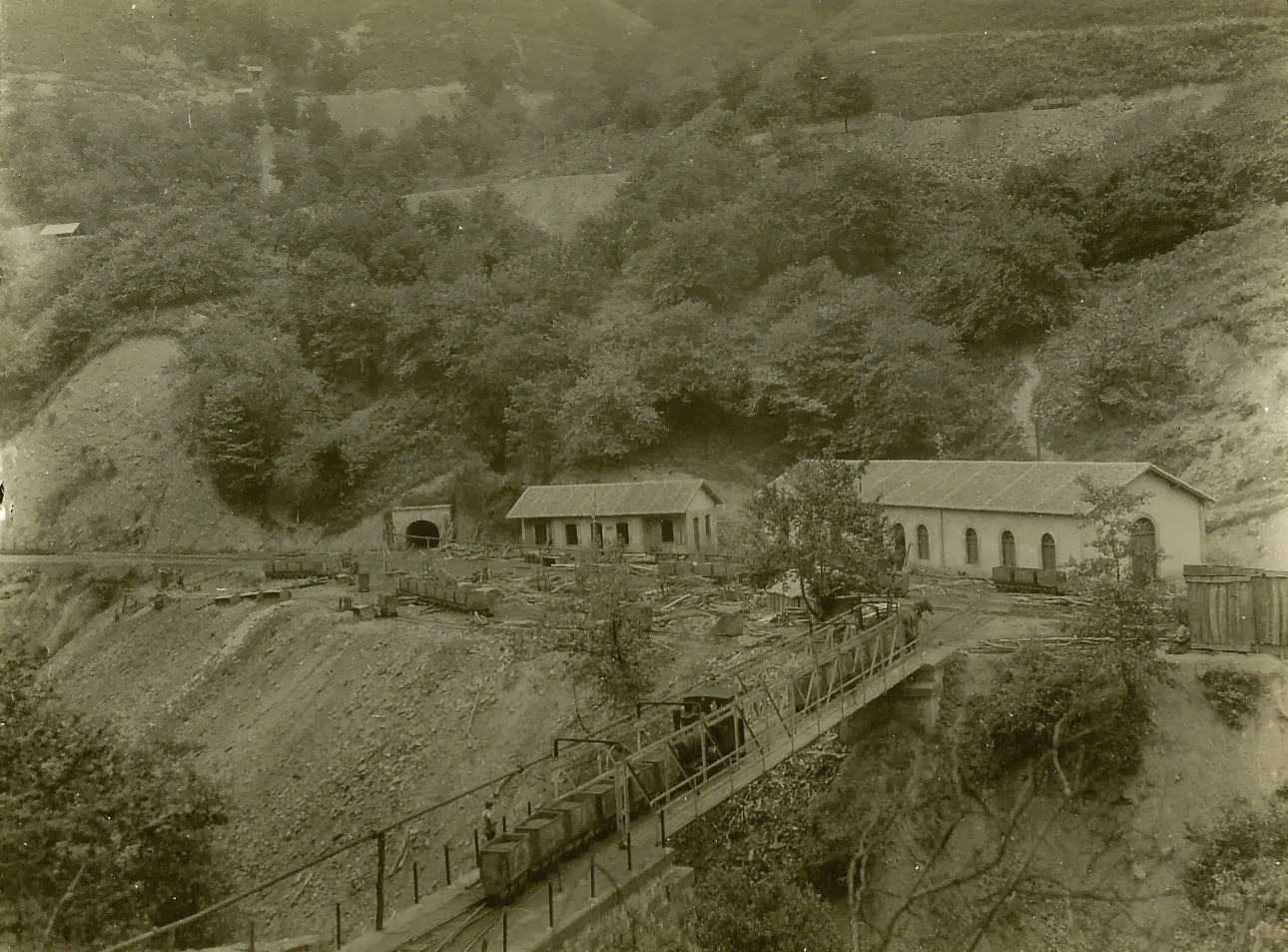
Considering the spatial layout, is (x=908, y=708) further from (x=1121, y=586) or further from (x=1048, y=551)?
(x=1048, y=551)

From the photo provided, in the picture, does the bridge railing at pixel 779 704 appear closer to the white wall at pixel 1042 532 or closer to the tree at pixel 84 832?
the tree at pixel 84 832

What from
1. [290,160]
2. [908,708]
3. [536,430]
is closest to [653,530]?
[536,430]

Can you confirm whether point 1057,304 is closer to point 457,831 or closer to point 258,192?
point 457,831

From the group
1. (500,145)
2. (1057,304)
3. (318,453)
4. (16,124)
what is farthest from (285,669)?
(500,145)

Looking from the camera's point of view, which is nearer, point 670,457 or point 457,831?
point 457,831

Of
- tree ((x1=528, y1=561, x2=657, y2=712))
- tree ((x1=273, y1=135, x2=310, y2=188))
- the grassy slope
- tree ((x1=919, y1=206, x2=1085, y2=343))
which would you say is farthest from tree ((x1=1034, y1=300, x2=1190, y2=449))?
tree ((x1=273, y1=135, x2=310, y2=188))
